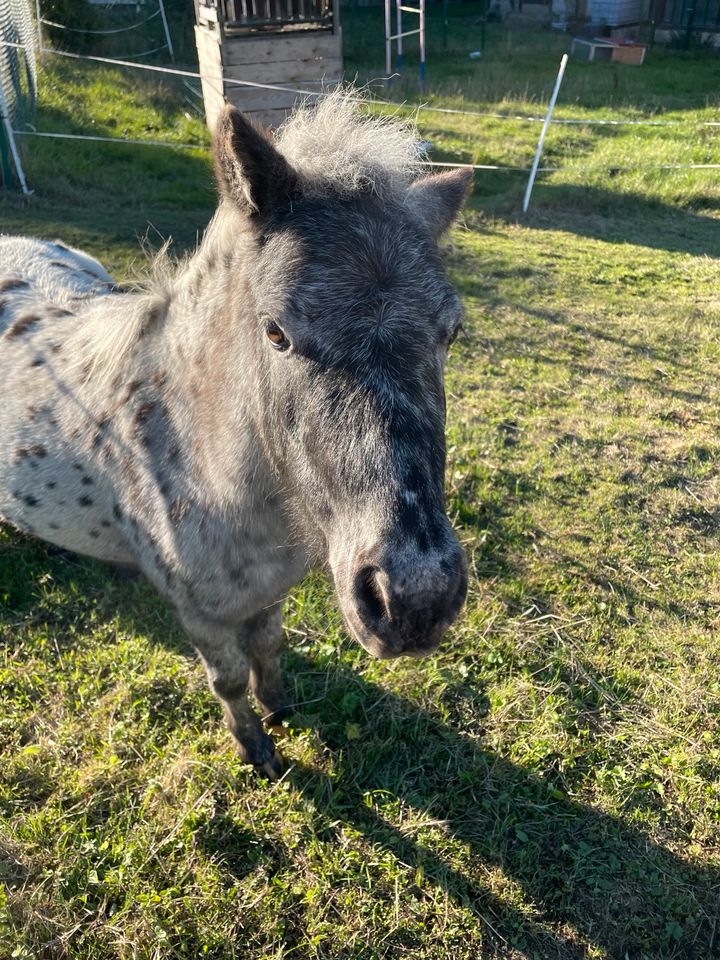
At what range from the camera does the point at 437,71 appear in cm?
1612

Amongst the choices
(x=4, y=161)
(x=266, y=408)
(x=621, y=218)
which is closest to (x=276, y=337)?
(x=266, y=408)

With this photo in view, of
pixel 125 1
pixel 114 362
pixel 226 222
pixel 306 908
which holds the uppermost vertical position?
pixel 125 1

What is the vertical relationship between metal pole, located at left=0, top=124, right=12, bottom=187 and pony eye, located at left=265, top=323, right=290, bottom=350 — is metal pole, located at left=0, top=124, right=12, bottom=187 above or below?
below

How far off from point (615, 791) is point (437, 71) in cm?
1695

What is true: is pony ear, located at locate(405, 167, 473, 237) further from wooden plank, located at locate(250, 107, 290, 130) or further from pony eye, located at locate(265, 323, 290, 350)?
wooden plank, located at locate(250, 107, 290, 130)

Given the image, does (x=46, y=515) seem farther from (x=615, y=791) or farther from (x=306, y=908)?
(x=615, y=791)

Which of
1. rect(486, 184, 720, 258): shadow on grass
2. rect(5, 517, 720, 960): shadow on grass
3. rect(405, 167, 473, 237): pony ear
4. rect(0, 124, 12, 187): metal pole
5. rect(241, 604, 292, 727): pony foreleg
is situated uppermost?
rect(405, 167, 473, 237): pony ear

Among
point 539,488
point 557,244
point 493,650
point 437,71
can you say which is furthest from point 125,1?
point 493,650

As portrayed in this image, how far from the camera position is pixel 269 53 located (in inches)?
361

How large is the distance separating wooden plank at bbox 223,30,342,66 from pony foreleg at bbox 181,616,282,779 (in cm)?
866

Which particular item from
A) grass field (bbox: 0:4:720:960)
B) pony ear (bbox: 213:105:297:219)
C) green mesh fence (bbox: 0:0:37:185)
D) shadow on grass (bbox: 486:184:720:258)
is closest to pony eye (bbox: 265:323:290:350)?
pony ear (bbox: 213:105:297:219)

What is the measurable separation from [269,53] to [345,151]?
839 cm

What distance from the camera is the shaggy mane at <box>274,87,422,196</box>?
2156mm

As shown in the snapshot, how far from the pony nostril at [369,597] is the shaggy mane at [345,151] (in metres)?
→ 1.18
